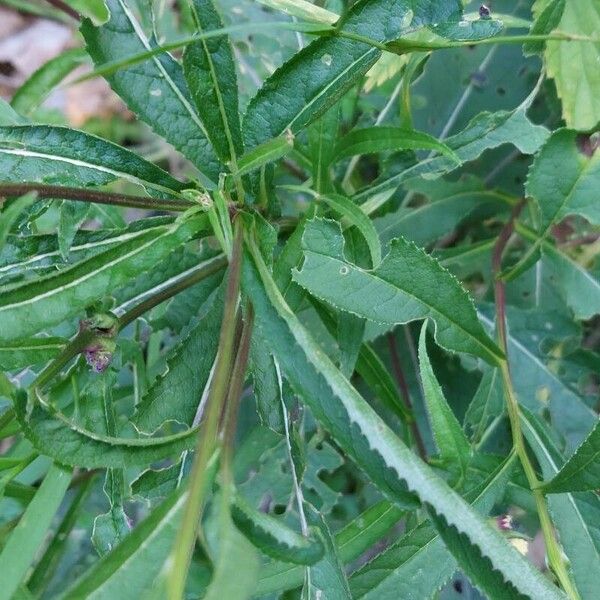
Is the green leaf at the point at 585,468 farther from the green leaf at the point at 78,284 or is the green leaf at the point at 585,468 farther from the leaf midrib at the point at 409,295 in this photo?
the green leaf at the point at 78,284

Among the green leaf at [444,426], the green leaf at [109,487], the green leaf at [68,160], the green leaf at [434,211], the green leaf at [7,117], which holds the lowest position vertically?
the green leaf at [434,211]

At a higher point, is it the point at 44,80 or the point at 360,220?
the point at 44,80

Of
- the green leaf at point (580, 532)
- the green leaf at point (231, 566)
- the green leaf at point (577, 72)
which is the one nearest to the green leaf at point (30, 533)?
the green leaf at point (231, 566)

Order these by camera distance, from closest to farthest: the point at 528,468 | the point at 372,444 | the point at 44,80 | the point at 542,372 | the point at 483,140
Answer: the point at 372,444, the point at 528,468, the point at 483,140, the point at 44,80, the point at 542,372

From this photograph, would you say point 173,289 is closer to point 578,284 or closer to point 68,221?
point 68,221

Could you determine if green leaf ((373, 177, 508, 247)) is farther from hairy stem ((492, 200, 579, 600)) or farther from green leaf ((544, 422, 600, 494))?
green leaf ((544, 422, 600, 494))

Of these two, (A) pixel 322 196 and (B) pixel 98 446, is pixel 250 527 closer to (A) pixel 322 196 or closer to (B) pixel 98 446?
(B) pixel 98 446

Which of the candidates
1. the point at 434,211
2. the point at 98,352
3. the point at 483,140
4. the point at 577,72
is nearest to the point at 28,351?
the point at 98,352

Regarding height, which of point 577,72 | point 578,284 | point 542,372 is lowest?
point 542,372

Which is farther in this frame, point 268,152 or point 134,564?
point 268,152
